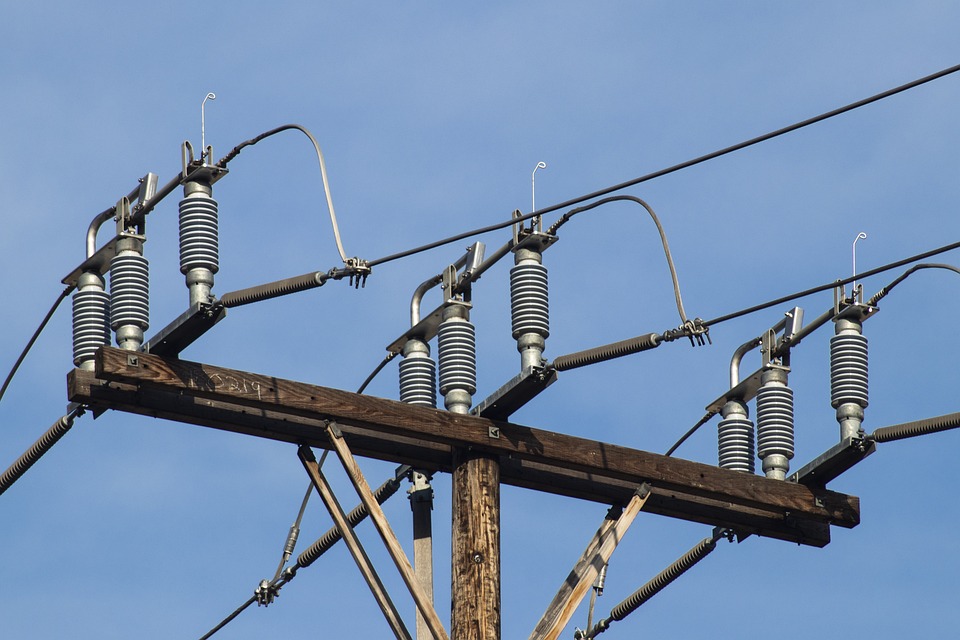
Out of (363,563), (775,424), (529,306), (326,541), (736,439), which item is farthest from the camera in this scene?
(326,541)

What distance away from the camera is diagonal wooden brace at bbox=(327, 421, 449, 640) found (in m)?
14.0

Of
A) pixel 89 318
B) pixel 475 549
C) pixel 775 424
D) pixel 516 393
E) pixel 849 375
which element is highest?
pixel 849 375

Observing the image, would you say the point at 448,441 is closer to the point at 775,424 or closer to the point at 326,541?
the point at 326,541

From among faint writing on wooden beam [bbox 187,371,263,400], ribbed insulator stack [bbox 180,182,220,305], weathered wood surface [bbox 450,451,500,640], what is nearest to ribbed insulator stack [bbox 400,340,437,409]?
weathered wood surface [bbox 450,451,500,640]

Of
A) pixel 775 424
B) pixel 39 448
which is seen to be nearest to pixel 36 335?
pixel 39 448

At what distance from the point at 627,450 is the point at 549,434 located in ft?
2.01

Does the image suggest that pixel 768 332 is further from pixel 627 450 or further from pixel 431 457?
pixel 431 457

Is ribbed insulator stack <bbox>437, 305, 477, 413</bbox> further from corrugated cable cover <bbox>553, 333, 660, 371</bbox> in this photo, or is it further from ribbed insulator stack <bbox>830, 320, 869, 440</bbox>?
ribbed insulator stack <bbox>830, 320, 869, 440</bbox>

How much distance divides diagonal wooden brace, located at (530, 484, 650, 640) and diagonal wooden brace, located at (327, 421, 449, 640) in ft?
2.68

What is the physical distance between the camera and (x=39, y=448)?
14.9 meters

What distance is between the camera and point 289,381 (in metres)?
14.3

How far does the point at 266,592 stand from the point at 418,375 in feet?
8.01

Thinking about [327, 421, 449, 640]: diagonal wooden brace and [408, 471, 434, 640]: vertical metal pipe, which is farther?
[408, 471, 434, 640]: vertical metal pipe

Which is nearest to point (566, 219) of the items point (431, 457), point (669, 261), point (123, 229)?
point (669, 261)
